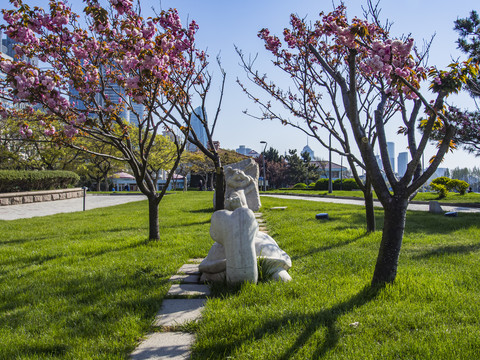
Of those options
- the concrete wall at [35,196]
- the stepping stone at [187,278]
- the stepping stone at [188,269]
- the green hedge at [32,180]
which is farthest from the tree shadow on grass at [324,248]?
the green hedge at [32,180]

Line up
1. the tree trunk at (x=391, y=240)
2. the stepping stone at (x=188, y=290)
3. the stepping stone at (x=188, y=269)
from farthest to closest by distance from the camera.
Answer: the stepping stone at (x=188, y=269) → the stepping stone at (x=188, y=290) → the tree trunk at (x=391, y=240)

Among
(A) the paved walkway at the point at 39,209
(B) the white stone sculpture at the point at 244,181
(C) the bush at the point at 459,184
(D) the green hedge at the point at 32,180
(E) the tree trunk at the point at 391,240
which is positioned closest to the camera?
(E) the tree trunk at the point at 391,240

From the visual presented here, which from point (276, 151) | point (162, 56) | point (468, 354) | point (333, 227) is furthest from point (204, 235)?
point (276, 151)

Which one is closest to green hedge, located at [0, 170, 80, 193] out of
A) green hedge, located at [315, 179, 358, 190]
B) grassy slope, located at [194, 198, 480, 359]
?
grassy slope, located at [194, 198, 480, 359]

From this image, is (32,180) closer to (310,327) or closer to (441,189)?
(310,327)

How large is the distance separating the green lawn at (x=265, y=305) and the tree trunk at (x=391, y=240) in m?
0.14

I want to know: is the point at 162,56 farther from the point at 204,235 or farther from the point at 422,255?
the point at 422,255

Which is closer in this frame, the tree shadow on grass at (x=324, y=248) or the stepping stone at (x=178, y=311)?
the stepping stone at (x=178, y=311)

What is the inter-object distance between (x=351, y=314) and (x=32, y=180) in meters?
19.9

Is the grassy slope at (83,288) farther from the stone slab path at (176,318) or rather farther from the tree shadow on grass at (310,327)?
the tree shadow on grass at (310,327)

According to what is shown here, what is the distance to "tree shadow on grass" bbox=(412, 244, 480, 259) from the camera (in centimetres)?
457

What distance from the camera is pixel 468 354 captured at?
1979mm

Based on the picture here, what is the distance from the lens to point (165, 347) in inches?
89.0

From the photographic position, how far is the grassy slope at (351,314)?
2.10 meters
